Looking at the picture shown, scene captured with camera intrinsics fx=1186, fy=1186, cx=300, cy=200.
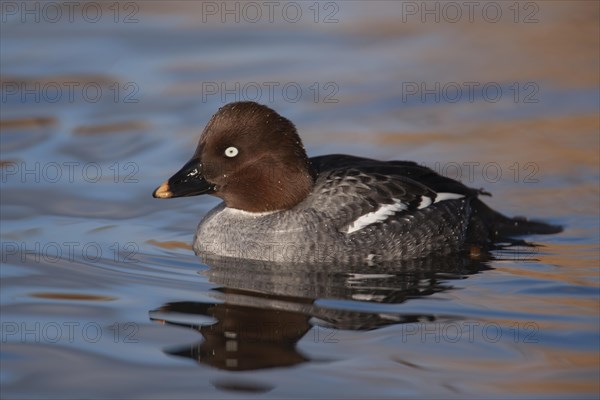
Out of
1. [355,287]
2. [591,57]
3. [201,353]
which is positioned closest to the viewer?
[201,353]

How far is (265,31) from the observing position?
704 inches

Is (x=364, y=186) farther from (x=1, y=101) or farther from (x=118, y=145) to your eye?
(x=1, y=101)

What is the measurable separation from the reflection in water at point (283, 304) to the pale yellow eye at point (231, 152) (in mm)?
941

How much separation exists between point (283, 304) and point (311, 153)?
4.81 m

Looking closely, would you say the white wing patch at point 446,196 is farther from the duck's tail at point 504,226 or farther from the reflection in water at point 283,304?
the reflection in water at point 283,304

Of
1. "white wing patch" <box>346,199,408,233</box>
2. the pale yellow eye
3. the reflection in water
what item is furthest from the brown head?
the reflection in water

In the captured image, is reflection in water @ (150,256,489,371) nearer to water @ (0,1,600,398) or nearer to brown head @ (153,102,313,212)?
water @ (0,1,600,398)

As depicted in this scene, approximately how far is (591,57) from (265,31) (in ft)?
15.8

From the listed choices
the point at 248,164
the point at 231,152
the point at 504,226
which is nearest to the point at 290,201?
the point at 248,164

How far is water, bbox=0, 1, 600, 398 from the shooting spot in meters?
8.14

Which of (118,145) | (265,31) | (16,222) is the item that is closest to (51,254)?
(16,222)

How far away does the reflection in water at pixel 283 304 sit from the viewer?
27.5 feet

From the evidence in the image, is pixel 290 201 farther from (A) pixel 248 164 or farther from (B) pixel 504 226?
(B) pixel 504 226

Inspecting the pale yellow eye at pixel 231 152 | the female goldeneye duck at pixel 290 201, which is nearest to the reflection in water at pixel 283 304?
the female goldeneye duck at pixel 290 201
